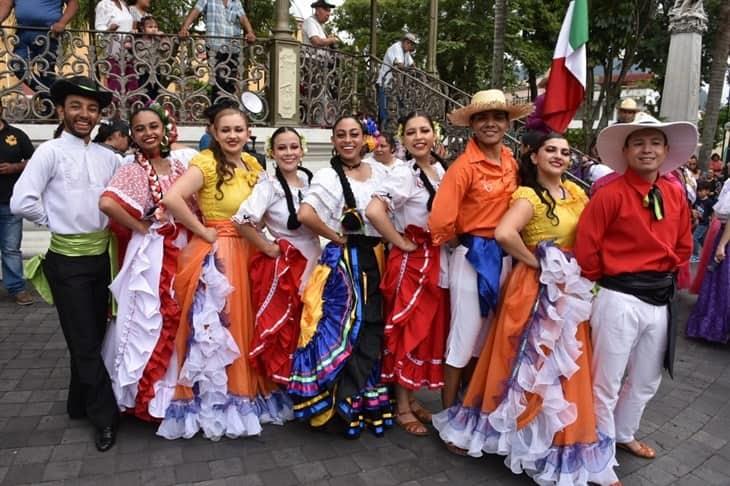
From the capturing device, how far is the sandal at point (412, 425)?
11.3 feet

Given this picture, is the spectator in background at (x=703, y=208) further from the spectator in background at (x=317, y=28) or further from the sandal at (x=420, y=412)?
the sandal at (x=420, y=412)

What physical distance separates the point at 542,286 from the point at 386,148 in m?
→ 1.88

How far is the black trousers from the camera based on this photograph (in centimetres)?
314

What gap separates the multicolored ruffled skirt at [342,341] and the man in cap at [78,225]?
3.78 feet

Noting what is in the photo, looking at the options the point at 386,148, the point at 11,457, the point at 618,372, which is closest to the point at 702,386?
the point at 618,372

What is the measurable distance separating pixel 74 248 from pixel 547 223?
8.63 ft

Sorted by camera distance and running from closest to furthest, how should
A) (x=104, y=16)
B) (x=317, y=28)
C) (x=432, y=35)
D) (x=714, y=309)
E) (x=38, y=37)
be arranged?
(x=714, y=309)
(x=38, y=37)
(x=104, y=16)
(x=317, y=28)
(x=432, y=35)

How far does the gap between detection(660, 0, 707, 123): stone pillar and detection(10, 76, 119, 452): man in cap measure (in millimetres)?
11493

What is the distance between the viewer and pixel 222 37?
7.02 meters

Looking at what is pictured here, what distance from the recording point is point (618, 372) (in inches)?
115

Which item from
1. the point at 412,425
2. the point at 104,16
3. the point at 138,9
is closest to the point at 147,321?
the point at 412,425

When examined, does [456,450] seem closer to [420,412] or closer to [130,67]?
[420,412]

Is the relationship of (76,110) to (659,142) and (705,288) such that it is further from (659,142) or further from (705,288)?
(705,288)

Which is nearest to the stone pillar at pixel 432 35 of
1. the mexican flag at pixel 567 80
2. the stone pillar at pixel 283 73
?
the stone pillar at pixel 283 73
